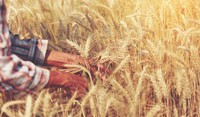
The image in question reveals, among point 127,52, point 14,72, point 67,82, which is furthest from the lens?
point 127,52

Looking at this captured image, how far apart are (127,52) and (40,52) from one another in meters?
0.34

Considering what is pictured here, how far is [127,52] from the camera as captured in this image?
2080mm

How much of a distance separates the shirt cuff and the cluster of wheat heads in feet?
0.36

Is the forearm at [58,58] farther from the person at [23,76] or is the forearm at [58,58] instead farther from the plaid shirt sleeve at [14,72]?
the plaid shirt sleeve at [14,72]

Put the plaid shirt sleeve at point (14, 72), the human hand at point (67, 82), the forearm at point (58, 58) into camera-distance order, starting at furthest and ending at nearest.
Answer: the forearm at point (58, 58) < the human hand at point (67, 82) < the plaid shirt sleeve at point (14, 72)

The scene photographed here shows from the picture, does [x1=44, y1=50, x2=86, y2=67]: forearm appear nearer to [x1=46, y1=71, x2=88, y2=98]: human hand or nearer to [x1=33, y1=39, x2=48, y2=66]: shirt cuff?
[x1=33, y1=39, x2=48, y2=66]: shirt cuff

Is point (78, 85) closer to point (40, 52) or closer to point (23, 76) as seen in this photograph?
point (23, 76)

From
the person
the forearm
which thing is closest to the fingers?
the person

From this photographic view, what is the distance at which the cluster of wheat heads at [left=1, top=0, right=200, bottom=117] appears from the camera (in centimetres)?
172

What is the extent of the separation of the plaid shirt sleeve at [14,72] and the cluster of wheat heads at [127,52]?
0.07 meters

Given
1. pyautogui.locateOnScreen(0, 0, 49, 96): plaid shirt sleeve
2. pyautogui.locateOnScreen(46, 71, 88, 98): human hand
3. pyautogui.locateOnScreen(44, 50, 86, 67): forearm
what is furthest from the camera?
pyautogui.locateOnScreen(44, 50, 86, 67): forearm

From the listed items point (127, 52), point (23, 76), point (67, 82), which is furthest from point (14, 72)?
Answer: point (127, 52)

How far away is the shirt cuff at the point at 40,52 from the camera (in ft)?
6.88

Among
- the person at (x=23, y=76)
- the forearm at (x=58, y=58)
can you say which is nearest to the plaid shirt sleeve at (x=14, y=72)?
the person at (x=23, y=76)
